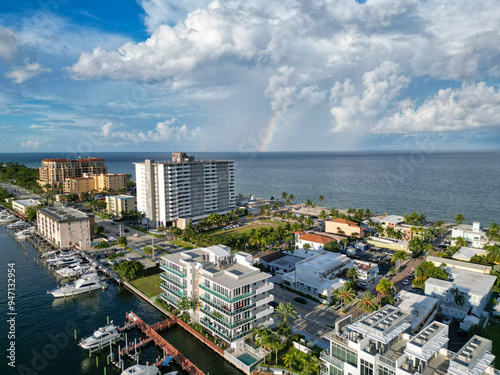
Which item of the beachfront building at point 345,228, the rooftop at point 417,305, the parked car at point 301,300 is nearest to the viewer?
the rooftop at point 417,305

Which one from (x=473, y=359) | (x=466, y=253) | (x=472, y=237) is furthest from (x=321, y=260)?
(x=472, y=237)

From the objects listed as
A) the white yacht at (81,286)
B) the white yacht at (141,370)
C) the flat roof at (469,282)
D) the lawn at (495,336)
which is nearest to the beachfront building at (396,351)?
the lawn at (495,336)

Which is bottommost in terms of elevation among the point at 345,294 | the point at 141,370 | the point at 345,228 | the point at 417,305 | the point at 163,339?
the point at 163,339

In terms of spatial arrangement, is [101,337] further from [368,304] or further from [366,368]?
[368,304]

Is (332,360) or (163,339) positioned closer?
(332,360)

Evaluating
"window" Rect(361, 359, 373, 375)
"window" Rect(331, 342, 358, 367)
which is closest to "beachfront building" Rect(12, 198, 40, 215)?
"window" Rect(331, 342, 358, 367)

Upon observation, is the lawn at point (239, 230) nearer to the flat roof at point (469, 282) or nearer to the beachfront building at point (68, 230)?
the beachfront building at point (68, 230)

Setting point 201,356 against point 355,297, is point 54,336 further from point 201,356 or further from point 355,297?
point 355,297
